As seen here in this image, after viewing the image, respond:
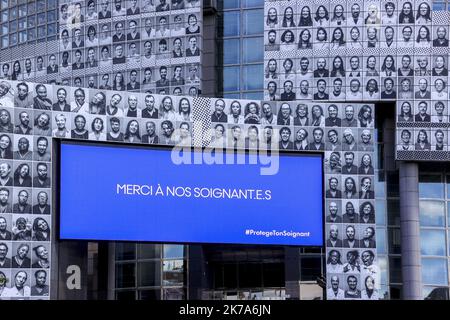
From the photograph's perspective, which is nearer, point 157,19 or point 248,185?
point 248,185

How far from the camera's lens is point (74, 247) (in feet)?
144

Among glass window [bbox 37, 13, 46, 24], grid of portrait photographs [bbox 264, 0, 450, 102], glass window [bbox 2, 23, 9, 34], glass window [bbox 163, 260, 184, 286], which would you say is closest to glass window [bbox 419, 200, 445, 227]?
grid of portrait photographs [bbox 264, 0, 450, 102]

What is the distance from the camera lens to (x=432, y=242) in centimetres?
5494

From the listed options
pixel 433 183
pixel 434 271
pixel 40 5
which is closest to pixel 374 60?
pixel 433 183

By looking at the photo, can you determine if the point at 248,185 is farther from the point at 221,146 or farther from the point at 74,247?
the point at 74,247

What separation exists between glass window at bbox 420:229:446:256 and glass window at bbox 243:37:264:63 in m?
15.5

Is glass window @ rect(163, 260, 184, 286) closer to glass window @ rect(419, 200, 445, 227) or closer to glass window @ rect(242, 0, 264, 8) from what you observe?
glass window @ rect(419, 200, 445, 227)

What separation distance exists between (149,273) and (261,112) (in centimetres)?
1424

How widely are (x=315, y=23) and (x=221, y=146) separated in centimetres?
1247

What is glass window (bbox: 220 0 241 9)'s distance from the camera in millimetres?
59031
